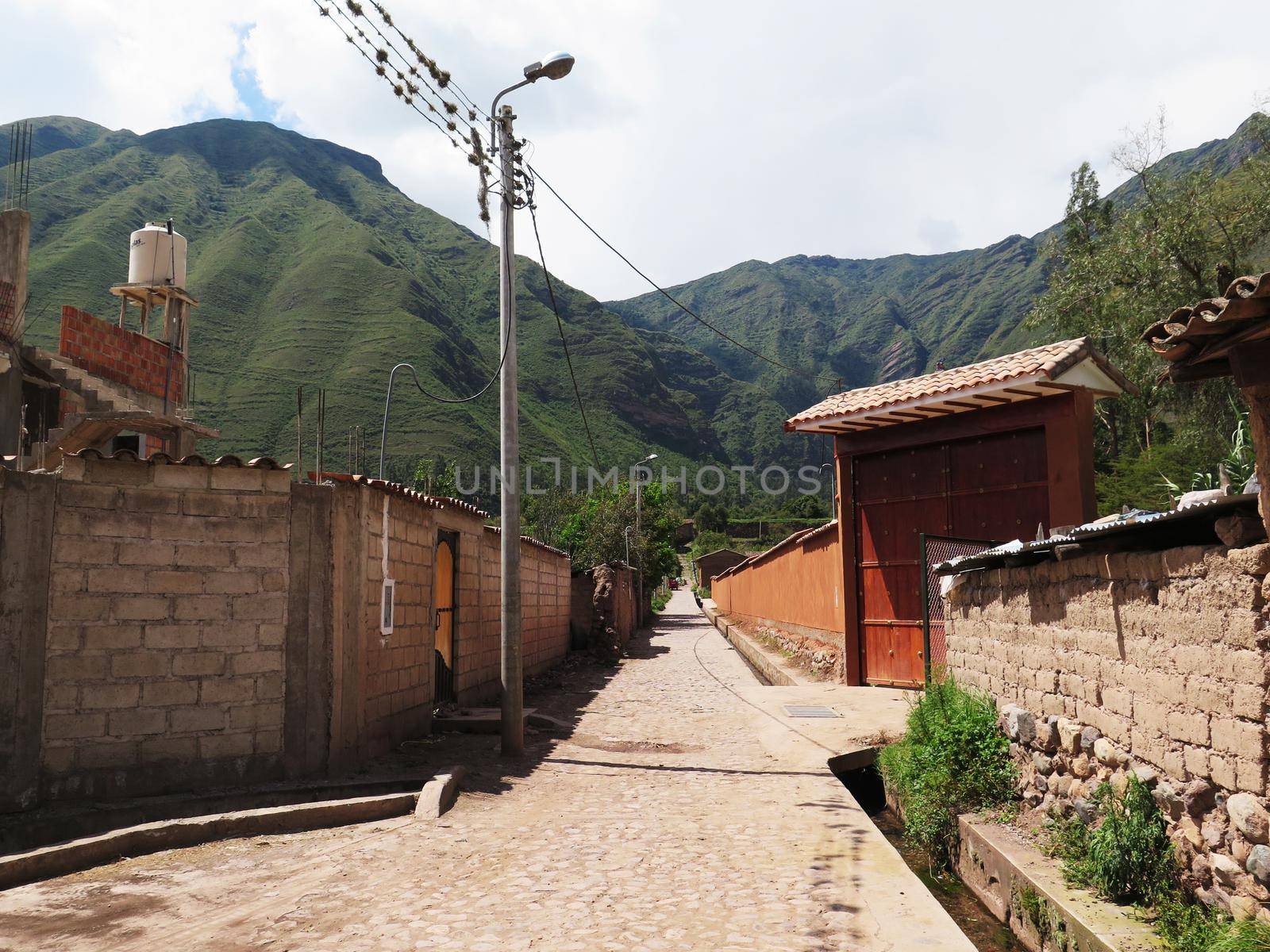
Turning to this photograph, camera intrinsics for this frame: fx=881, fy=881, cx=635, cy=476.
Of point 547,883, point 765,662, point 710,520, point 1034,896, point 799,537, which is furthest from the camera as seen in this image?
point 710,520

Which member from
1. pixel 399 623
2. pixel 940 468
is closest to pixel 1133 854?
pixel 399 623

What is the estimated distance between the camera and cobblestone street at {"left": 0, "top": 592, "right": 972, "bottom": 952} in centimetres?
451

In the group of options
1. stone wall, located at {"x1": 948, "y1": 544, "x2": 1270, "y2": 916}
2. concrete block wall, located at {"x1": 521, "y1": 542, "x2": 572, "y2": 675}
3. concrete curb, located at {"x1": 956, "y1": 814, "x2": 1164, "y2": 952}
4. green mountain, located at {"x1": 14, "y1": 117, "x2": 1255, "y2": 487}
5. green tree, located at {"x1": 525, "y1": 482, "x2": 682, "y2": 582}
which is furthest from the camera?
green mountain, located at {"x1": 14, "y1": 117, "x2": 1255, "y2": 487}

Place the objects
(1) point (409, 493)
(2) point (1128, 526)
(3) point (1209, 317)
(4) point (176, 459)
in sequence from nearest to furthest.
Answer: (3) point (1209, 317), (2) point (1128, 526), (4) point (176, 459), (1) point (409, 493)

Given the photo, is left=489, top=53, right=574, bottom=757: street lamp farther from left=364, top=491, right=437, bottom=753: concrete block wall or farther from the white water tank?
the white water tank

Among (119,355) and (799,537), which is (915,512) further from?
(119,355)

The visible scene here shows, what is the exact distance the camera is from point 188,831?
6242 millimetres

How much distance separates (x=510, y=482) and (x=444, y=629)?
312 cm

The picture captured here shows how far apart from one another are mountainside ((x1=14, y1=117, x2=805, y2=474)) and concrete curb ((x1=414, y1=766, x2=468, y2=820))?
188 ft

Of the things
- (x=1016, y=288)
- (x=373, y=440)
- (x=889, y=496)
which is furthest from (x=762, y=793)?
(x=1016, y=288)

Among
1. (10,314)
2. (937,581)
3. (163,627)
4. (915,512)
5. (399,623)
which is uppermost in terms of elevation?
(10,314)

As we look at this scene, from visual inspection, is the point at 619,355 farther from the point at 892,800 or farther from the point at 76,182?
the point at 892,800

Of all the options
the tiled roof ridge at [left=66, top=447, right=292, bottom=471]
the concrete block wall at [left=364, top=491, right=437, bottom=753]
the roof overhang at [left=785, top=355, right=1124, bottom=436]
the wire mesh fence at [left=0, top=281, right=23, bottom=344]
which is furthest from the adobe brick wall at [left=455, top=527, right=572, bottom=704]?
the wire mesh fence at [left=0, top=281, right=23, bottom=344]

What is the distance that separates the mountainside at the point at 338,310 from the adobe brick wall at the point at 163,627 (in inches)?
2240
